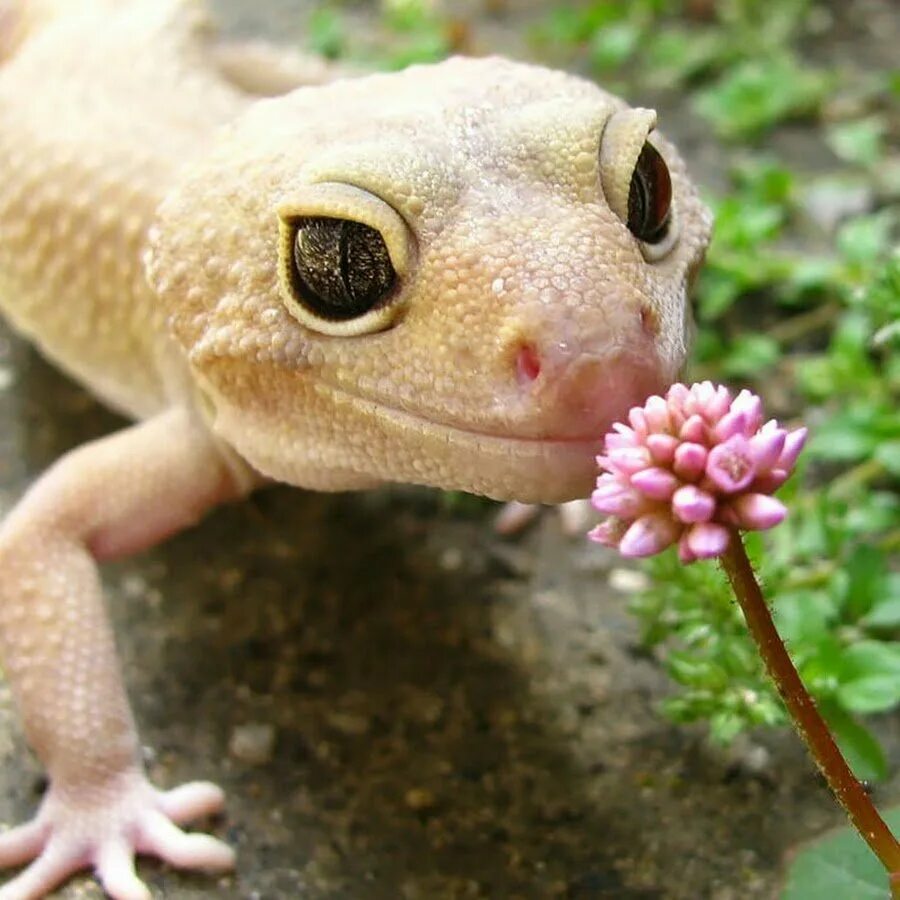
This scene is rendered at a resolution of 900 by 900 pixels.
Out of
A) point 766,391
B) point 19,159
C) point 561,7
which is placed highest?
point 19,159

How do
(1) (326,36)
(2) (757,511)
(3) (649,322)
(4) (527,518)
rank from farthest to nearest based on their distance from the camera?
(1) (326,36) → (4) (527,518) → (3) (649,322) → (2) (757,511)

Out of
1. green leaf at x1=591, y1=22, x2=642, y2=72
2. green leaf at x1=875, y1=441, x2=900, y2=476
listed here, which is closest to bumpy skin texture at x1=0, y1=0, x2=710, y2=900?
green leaf at x1=875, y1=441, x2=900, y2=476

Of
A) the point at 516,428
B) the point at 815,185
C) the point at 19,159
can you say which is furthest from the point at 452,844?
the point at 815,185

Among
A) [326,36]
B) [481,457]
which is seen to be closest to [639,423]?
[481,457]

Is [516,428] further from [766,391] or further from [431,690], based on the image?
[766,391]

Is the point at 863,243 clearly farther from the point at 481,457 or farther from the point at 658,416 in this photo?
the point at 658,416

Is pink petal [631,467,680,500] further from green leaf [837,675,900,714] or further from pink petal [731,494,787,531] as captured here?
green leaf [837,675,900,714]
